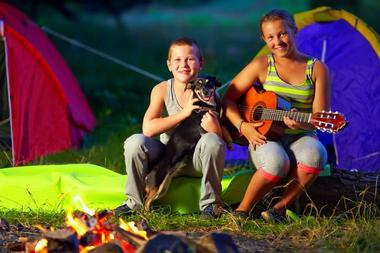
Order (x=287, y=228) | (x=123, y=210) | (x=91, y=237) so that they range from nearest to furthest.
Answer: (x=91, y=237) → (x=287, y=228) → (x=123, y=210)

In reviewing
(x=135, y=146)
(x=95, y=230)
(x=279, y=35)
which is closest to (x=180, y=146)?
(x=135, y=146)

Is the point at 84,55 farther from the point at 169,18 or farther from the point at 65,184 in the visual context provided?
the point at 169,18

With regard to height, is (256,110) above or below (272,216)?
above

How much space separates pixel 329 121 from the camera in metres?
4.77

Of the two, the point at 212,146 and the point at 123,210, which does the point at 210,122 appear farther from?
the point at 123,210

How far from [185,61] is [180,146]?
1.57 feet

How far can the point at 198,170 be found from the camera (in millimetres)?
5129

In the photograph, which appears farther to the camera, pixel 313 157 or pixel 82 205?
pixel 313 157

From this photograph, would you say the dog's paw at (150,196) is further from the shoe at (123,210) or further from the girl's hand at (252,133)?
the girl's hand at (252,133)

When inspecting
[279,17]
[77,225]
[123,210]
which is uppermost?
[279,17]

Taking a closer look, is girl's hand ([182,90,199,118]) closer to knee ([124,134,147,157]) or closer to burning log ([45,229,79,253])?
knee ([124,134,147,157])

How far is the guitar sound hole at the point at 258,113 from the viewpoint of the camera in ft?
16.8

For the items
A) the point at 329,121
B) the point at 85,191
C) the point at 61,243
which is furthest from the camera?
the point at 85,191

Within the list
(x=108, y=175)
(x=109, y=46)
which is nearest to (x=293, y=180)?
(x=108, y=175)
